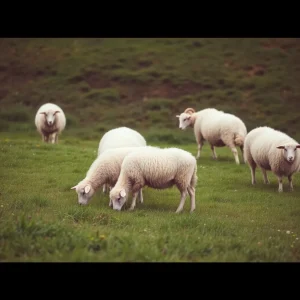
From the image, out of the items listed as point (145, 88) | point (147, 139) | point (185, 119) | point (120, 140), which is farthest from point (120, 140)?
point (145, 88)

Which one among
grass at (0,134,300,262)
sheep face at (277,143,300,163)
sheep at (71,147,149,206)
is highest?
sheep face at (277,143,300,163)

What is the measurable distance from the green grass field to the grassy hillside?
3.0 inches

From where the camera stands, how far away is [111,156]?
941 centimetres

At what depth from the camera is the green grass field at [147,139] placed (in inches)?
235

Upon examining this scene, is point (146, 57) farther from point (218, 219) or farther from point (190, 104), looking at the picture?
point (218, 219)

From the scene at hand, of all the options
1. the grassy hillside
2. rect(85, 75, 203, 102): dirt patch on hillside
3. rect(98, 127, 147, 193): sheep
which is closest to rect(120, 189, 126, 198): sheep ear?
rect(98, 127, 147, 193): sheep

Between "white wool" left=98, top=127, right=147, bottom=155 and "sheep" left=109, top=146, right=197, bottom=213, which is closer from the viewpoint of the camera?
"sheep" left=109, top=146, right=197, bottom=213

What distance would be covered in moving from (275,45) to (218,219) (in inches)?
1066

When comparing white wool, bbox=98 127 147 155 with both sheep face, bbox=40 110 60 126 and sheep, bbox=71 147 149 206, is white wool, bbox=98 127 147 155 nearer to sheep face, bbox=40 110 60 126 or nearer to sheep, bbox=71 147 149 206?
sheep, bbox=71 147 149 206

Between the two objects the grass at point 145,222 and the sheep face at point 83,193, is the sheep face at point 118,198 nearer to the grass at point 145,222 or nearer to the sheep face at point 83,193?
the grass at point 145,222

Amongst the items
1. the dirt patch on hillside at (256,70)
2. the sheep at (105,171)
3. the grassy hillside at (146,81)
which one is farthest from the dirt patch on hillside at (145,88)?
the sheep at (105,171)

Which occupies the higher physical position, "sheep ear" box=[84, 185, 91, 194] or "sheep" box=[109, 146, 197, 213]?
"sheep" box=[109, 146, 197, 213]

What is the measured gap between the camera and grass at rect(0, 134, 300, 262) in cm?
563

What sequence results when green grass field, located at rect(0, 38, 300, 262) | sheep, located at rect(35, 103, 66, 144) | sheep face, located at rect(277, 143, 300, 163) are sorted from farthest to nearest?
sheep, located at rect(35, 103, 66, 144) < sheep face, located at rect(277, 143, 300, 163) < green grass field, located at rect(0, 38, 300, 262)
